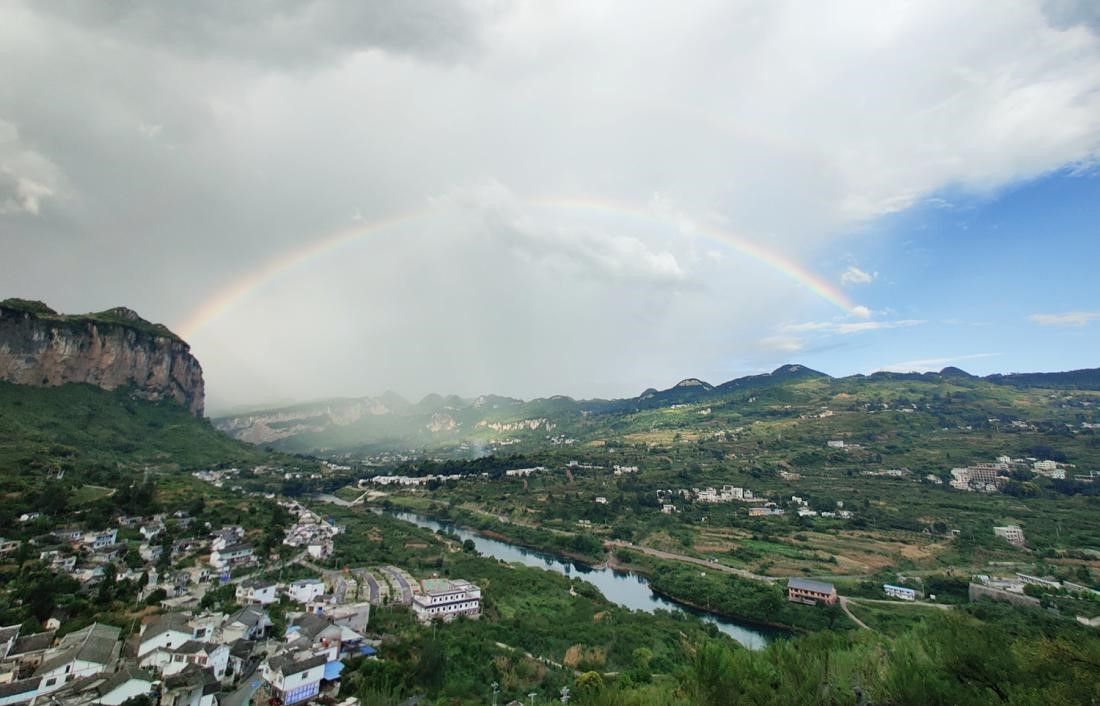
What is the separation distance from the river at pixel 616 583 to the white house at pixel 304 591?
1512 cm

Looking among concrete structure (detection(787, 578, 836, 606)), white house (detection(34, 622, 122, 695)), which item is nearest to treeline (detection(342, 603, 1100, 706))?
white house (detection(34, 622, 122, 695))

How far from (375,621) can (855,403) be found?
3885 inches

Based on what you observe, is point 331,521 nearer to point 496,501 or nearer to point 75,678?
point 496,501

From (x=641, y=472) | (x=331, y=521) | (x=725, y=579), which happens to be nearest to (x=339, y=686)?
(x=725, y=579)

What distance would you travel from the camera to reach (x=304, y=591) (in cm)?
2241

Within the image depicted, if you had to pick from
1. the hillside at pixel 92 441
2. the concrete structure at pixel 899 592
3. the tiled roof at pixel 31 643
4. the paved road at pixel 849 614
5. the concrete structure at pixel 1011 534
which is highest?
the hillside at pixel 92 441

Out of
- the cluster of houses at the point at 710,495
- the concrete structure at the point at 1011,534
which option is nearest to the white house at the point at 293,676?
the cluster of houses at the point at 710,495

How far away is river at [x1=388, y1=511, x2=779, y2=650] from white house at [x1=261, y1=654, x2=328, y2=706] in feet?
55.9

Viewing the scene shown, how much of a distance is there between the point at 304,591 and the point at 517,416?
15438 centimetres

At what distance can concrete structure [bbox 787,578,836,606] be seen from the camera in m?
28.2

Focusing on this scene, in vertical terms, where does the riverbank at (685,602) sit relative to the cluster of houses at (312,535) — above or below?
below

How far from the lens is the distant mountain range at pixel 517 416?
11369 cm

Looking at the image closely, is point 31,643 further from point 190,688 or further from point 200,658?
point 190,688

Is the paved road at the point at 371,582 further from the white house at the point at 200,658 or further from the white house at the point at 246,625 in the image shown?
the white house at the point at 200,658
